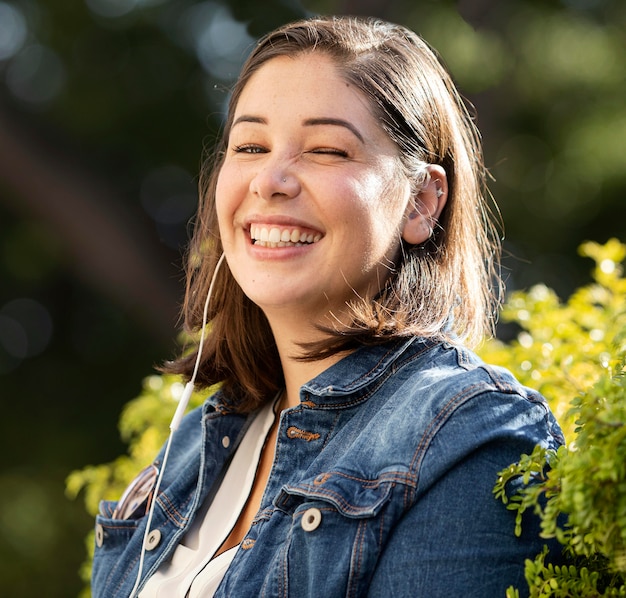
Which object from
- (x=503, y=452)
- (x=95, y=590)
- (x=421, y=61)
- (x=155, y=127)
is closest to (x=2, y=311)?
(x=155, y=127)

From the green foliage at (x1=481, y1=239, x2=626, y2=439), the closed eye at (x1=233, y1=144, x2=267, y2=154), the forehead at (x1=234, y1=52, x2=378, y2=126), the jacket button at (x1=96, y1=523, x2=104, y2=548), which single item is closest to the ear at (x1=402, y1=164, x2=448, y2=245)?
the forehead at (x1=234, y1=52, x2=378, y2=126)

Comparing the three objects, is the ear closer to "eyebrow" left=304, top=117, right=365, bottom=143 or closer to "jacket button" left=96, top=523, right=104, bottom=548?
"eyebrow" left=304, top=117, right=365, bottom=143

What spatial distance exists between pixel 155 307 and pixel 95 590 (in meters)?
4.10

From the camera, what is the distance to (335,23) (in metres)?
2.04

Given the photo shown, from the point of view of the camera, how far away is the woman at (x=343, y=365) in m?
1.52

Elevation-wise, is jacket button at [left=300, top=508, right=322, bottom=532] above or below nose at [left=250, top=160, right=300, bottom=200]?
below

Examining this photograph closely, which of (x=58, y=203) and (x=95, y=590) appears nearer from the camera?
(x=95, y=590)

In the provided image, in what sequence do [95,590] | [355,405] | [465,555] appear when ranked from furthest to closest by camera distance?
1. [95,590]
2. [355,405]
3. [465,555]

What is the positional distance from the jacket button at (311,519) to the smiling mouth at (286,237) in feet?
1.85

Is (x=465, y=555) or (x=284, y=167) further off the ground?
(x=284, y=167)

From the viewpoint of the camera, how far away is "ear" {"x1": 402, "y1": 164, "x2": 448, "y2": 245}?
1.99 metres

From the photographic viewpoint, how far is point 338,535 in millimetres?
1540

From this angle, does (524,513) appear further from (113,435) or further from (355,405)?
(113,435)

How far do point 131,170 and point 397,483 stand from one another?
207 inches
